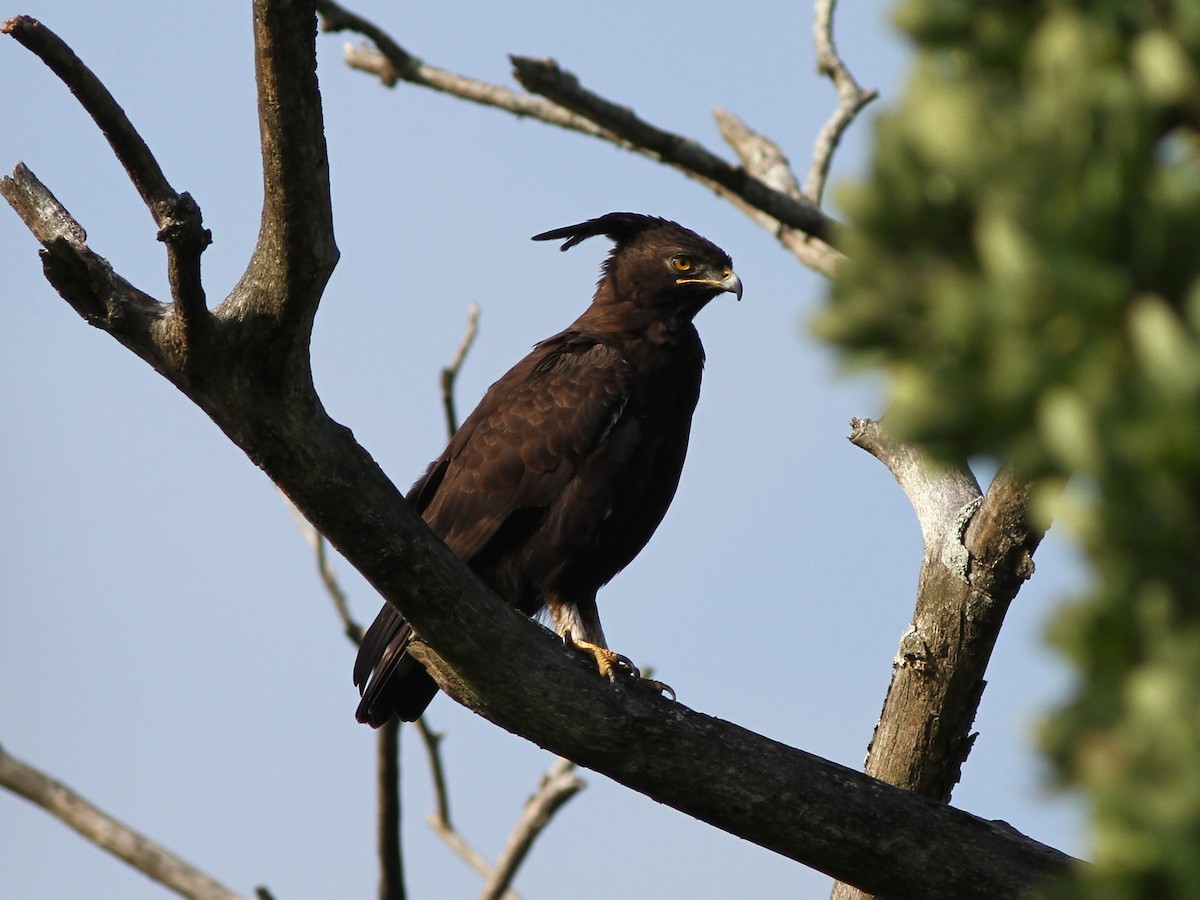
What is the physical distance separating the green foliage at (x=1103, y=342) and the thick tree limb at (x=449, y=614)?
7.24 feet

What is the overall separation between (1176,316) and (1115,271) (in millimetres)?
68

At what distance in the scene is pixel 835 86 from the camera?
805 centimetres

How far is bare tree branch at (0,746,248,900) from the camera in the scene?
21.4ft

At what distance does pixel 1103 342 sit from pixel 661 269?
5.88 metres

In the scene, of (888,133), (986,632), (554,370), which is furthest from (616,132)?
(888,133)

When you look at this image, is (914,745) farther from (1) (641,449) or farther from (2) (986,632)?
(1) (641,449)

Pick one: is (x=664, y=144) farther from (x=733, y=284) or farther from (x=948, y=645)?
(x=948, y=645)

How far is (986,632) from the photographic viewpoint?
5.00 metres

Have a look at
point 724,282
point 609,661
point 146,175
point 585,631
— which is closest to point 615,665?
point 609,661

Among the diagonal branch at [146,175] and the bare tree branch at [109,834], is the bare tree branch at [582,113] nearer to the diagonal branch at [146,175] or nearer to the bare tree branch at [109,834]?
the diagonal branch at [146,175]

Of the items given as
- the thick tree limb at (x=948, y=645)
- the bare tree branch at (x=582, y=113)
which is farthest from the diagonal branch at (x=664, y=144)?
the thick tree limb at (x=948, y=645)

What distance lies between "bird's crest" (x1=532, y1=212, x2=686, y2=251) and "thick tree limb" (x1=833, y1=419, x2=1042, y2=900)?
2.85 m

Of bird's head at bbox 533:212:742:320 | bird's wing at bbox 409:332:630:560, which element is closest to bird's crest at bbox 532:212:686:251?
bird's head at bbox 533:212:742:320

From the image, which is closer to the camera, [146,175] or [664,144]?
[146,175]
